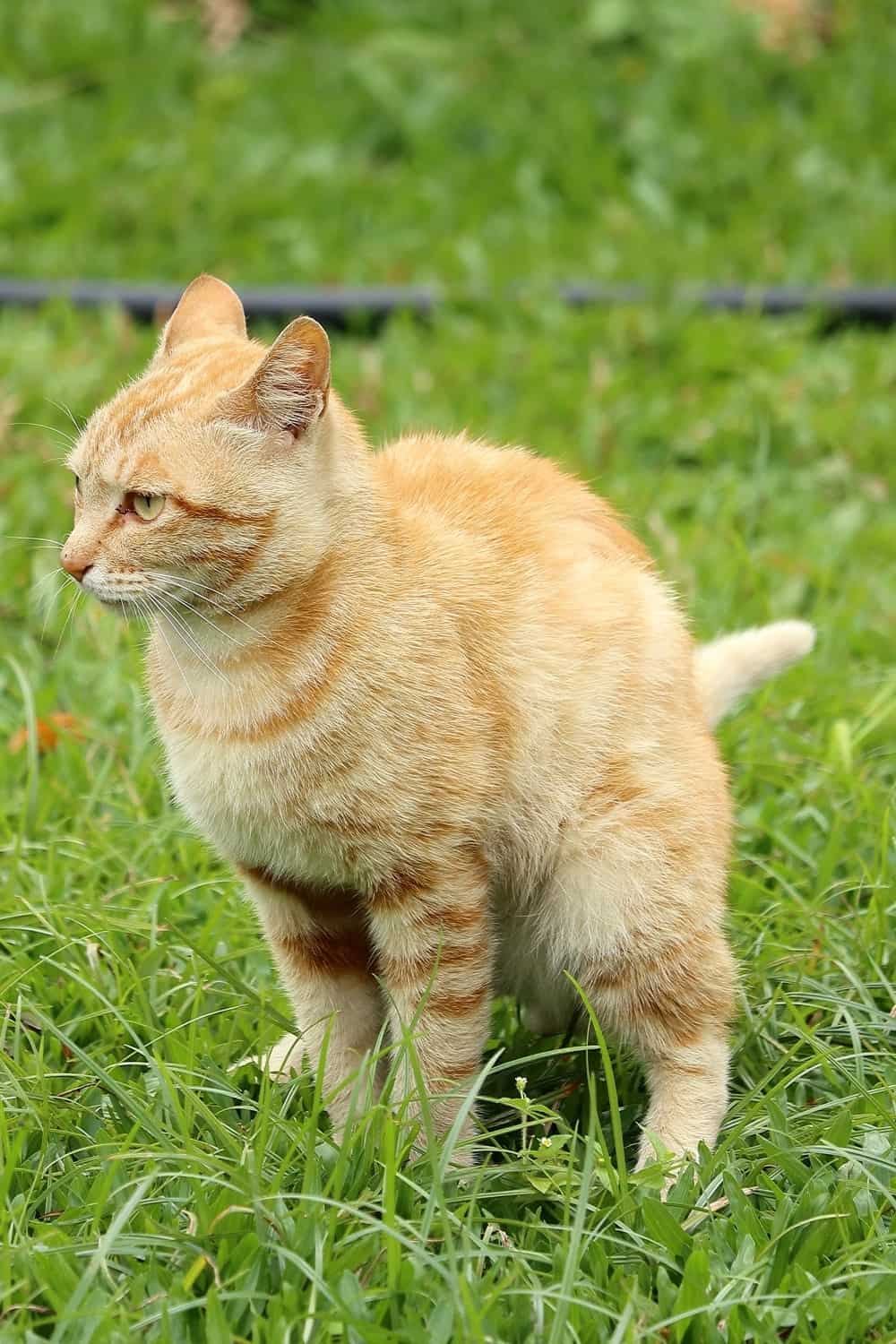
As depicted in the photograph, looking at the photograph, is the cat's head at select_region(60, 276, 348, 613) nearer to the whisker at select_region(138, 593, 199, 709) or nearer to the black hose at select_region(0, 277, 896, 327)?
the whisker at select_region(138, 593, 199, 709)

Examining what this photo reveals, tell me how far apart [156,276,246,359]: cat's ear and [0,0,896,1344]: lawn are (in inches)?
30.2

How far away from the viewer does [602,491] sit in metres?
5.04

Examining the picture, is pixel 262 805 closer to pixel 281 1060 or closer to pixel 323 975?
pixel 323 975

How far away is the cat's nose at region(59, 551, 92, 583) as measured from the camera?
8.32ft

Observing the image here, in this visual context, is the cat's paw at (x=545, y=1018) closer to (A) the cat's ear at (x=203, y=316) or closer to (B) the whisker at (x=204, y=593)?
(B) the whisker at (x=204, y=593)

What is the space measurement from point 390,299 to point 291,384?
3.89 metres

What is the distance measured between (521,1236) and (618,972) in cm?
48

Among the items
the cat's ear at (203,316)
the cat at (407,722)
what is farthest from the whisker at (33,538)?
the cat's ear at (203,316)

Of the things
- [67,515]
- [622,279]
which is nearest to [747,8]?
[622,279]

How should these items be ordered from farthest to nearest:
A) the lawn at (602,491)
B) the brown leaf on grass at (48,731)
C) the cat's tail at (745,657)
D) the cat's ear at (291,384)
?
the brown leaf on grass at (48,731)
the cat's tail at (745,657)
the cat's ear at (291,384)
the lawn at (602,491)

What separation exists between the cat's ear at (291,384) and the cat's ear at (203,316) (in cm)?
38

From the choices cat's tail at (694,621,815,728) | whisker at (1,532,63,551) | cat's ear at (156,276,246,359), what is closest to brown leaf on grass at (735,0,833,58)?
whisker at (1,532,63,551)

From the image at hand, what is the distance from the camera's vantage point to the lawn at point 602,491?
2.34 m

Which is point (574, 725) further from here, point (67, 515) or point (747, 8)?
point (747, 8)
